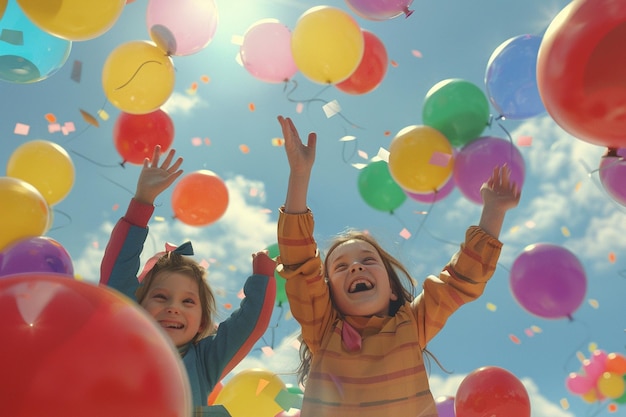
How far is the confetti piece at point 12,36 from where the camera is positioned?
3.12 m

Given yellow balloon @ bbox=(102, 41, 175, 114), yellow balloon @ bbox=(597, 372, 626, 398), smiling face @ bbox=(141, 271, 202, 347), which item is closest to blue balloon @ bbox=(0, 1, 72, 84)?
yellow balloon @ bbox=(102, 41, 175, 114)

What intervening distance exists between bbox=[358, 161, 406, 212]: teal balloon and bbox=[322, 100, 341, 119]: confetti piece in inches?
26.5

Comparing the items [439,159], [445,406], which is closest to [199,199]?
[439,159]

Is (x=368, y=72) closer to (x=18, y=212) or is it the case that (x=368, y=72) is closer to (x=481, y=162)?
(x=481, y=162)

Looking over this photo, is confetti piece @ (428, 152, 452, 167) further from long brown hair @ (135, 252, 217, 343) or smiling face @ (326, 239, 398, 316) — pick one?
long brown hair @ (135, 252, 217, 343)

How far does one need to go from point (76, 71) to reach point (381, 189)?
210 cm

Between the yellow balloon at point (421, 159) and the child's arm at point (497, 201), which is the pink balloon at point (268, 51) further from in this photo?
the child's arm at point (497, 201)

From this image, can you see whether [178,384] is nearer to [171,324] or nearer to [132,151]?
[171,324]

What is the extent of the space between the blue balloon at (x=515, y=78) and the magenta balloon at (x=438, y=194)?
0.56 meters

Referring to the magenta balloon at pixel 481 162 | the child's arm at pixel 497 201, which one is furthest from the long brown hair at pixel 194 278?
the magenta balloon at pixel 481 162

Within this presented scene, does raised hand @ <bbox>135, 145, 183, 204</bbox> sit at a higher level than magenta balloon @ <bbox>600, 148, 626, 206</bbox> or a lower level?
higher

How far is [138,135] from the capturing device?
400 centimetres

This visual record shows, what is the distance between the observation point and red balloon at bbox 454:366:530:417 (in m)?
3.52

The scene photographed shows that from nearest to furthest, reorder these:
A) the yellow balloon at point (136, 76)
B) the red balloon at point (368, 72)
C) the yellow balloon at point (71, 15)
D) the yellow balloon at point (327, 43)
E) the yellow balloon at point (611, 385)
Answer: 1. the yellow balloon at point (71, 15)
2. the yellow balloon at point (136, 76)
3. the yellow balloon at point (327, 43)
4. the red balloon at point (368, 72)
5. the yellow balloon at point (611, 385)
